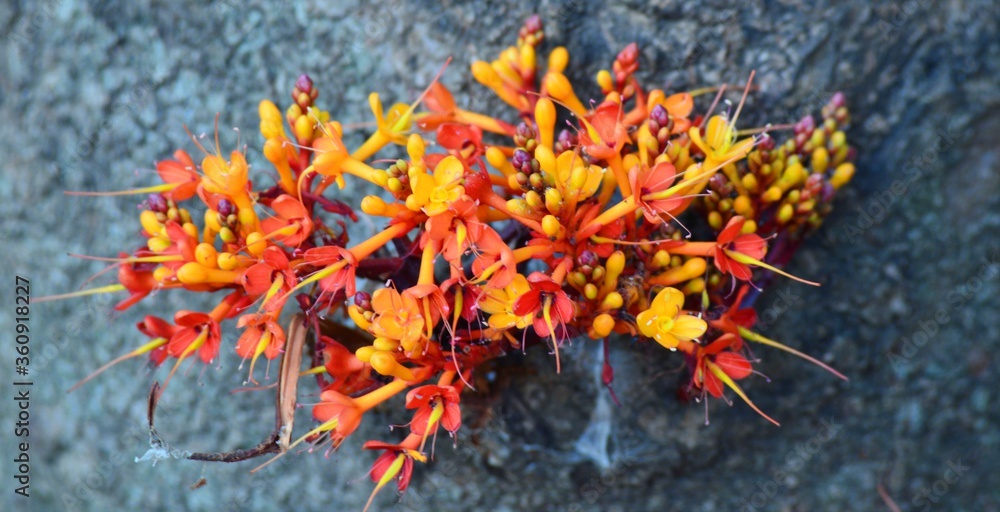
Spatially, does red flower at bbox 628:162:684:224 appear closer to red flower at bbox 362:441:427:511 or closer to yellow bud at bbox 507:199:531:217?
yellow bud at bbox 507:199:531:217

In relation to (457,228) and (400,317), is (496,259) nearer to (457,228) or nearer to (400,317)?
(457,228)

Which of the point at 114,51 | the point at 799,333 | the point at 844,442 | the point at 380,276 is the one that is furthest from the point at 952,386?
the point at 114,51

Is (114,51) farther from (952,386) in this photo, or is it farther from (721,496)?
(952,386)

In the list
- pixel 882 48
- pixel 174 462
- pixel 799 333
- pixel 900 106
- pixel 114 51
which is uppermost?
pixel 114 51

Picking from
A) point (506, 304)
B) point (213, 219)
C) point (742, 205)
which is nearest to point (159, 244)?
point (213, 219)
